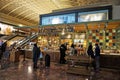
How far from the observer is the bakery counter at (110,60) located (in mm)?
9961

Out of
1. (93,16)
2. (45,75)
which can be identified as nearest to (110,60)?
(45,75)

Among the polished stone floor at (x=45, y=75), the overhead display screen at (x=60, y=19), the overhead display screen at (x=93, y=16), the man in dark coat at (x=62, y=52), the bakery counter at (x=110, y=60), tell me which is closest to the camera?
the polished stone floor at (x=45, y=75)

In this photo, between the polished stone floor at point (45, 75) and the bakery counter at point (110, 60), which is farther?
the bakery counter at point (110, 60)

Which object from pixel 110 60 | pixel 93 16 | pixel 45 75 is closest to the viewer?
pixel 45 75

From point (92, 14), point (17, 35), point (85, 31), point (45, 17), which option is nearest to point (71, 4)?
point (45, 17)

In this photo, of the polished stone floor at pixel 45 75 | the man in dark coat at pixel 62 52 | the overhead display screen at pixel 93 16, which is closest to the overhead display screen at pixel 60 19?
the overhead display screen at pixel 93 16

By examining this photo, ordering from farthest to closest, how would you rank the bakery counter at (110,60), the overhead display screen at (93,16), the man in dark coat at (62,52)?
the overhead display screen at (93,16), the man in dark coat at (62,52), the bakery counter at (110,60)

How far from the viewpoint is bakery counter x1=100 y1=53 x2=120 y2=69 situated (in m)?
9.96

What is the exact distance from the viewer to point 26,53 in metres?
14.2

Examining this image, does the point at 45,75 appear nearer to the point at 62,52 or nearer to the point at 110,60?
the point at 62,52

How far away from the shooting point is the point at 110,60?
1018 cm

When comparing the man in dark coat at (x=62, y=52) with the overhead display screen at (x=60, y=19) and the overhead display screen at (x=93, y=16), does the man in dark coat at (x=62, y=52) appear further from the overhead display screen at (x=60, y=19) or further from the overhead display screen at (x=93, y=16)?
the overhead display screen at (x=60, y=19)

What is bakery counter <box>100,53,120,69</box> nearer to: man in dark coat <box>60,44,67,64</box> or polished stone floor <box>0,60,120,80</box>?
polished stone floor <box>0,60,120,80</box>

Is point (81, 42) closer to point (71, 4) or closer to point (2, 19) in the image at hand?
point (71, 4)
